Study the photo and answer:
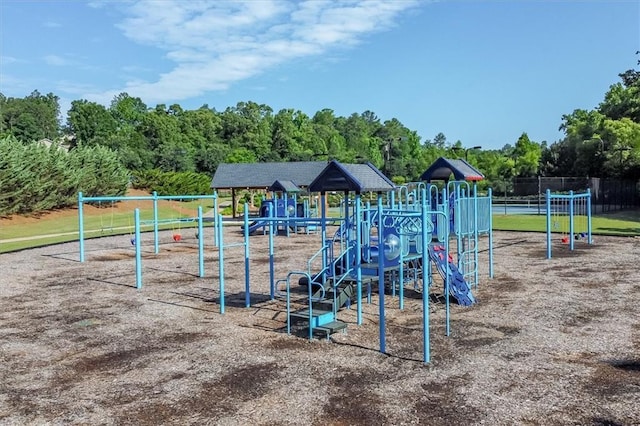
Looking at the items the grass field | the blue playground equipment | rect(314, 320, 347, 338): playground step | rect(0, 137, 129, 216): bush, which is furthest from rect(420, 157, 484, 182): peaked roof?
rect(0, 137, 129, 216): bush

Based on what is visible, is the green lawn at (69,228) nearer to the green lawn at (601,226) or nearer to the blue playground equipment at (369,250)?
the blue playground equipment at (369,250)

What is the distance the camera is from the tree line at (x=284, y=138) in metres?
53.9

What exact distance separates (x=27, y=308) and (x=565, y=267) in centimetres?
1346

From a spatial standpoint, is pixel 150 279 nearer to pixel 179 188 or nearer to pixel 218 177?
pixel 218 177

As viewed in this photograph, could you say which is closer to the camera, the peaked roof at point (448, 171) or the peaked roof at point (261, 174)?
the peaked roof at point (448, 171)

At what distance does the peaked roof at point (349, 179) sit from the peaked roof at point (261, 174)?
97.1ft

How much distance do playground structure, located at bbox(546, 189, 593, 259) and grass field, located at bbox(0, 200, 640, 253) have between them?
0.38 m

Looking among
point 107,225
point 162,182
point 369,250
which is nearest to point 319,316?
point 369,250

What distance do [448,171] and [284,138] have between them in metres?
73.4

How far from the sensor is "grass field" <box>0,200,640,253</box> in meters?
25.6

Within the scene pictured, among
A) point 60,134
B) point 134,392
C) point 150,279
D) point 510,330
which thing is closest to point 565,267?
point 510,330

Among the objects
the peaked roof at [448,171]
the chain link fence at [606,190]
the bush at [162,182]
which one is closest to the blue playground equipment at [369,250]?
the peaked roof at [448,171]

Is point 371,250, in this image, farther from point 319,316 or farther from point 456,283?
point 319,316

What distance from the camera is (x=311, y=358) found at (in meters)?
7.92
